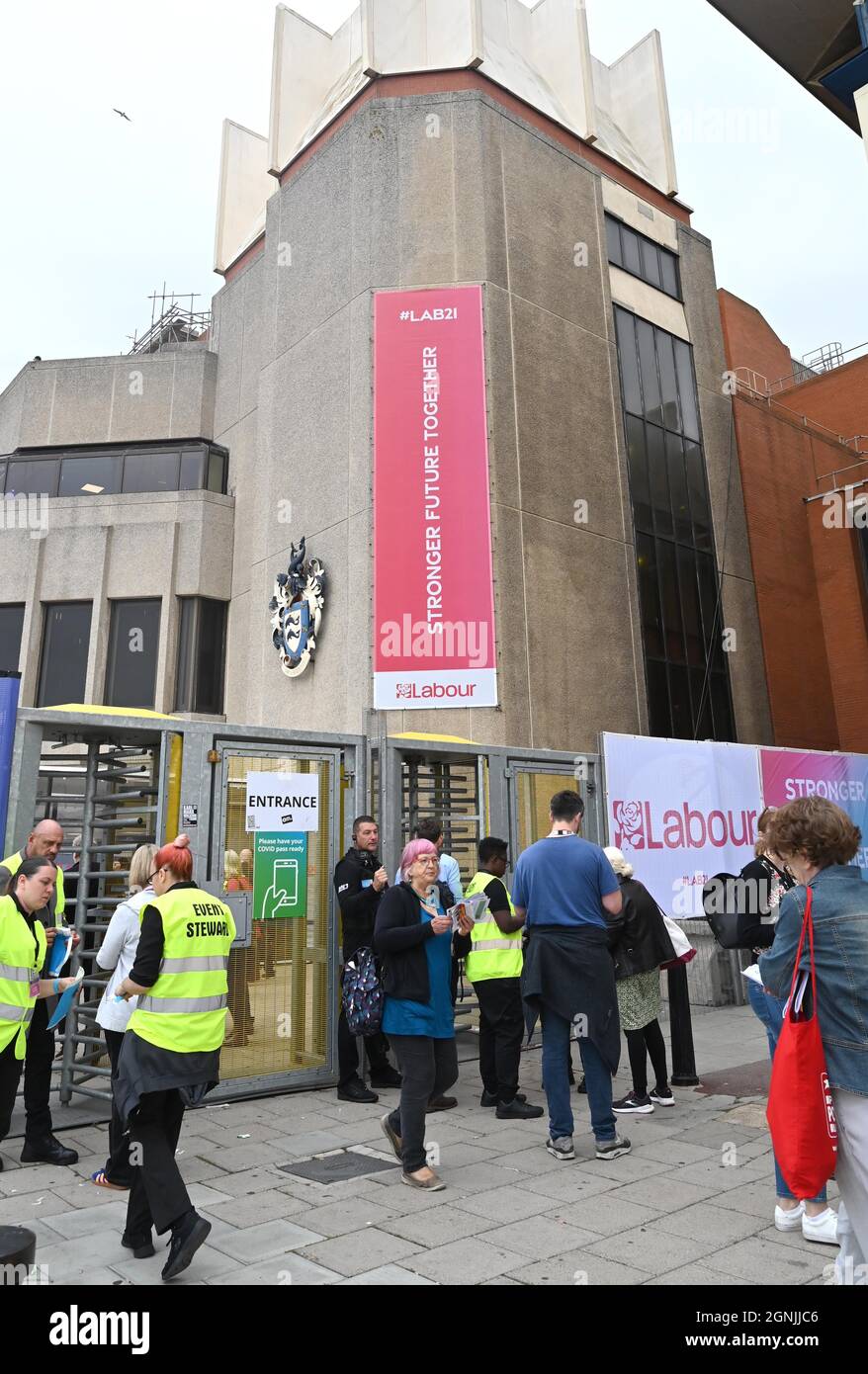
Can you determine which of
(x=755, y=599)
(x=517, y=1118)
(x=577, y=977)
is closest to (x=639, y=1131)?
(x=517, y=1118)

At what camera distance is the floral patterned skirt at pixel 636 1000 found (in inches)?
270

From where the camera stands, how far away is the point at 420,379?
58.1 ft

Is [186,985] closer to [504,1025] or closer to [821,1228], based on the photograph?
[821,1228]

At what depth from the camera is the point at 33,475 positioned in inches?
922

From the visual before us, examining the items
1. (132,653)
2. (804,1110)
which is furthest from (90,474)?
(804,1110)

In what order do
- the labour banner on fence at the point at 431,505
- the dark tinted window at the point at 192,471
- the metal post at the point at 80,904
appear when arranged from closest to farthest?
the metal post at the point at 80,904
the labour banner on fence at the point at 431,505
the dark tinted window at the point at 192,471

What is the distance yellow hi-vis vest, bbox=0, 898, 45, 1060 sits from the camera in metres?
5.11

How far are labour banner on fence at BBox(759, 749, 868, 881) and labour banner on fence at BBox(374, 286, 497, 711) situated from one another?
4.81 meters

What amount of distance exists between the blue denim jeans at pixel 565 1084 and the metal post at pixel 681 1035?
Answer: 1.93m

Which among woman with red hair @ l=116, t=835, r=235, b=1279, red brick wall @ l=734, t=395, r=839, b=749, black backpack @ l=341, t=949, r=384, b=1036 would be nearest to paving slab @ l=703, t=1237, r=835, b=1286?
woman with red hair @ l=116, t=835, r=235, b=1279

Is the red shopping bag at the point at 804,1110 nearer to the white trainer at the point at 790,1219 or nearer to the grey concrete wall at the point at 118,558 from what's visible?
the white trainer at the point at 790,1219

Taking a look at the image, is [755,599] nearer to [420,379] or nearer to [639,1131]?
[420,379]

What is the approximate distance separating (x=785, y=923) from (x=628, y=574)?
660 inches

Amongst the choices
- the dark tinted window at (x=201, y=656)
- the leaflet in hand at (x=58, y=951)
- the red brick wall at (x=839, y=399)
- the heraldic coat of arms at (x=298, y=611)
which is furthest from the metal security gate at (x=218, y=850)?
the red brick wall at (x=839, y=399)
